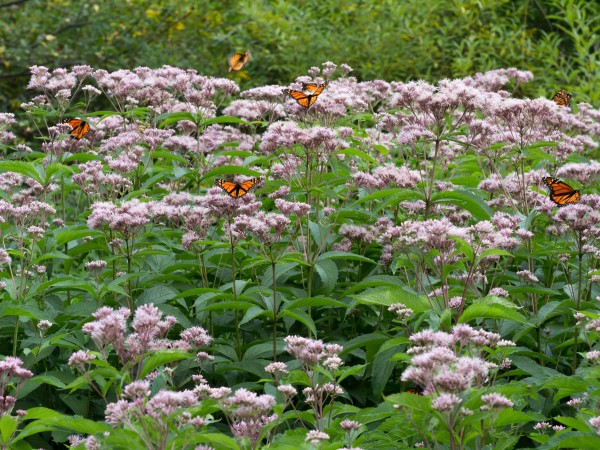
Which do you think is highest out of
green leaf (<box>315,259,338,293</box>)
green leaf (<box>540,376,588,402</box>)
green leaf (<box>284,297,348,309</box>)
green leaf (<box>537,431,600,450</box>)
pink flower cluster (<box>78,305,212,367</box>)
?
pink flower cluster (<box>78,305,212,367</box>)

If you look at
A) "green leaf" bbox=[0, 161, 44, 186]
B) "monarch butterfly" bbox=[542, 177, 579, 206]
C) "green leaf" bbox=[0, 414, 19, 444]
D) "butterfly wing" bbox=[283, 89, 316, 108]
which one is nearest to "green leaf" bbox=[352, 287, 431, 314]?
"monarch butterfly" bbox=[542, 177, 579, 206]

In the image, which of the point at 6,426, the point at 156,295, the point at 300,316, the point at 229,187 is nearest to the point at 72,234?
the point at 156,295

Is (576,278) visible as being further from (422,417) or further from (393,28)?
(393,28)

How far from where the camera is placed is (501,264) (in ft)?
20.9

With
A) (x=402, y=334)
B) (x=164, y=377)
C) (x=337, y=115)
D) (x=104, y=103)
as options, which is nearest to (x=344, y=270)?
(x=402, y=334)

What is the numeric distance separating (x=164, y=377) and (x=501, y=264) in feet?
9.47

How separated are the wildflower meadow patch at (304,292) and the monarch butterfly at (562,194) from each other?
1 centimetres

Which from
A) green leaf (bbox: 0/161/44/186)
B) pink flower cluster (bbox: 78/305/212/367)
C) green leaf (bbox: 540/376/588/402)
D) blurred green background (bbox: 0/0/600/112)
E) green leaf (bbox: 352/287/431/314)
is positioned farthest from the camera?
blurred green background (bbox: 0/0/600/112)

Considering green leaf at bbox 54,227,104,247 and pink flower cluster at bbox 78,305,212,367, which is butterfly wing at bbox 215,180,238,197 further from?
pink flower cluster at bbox 78,305,212,367

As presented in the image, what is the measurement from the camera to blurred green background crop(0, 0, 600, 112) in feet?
49.9

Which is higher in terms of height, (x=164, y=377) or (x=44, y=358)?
(x=164, y=377)

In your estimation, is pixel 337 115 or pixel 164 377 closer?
pixel 164 377

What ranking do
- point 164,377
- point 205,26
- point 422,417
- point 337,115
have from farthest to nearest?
point 205,26 → point 337,115 → point 164,377 → point 422,417

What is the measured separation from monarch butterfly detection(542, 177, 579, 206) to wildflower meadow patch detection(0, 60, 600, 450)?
0.01 metres
